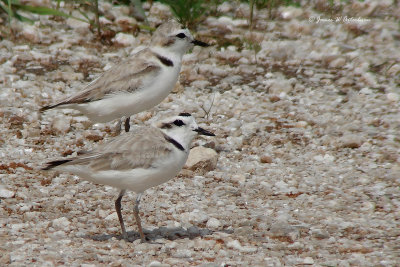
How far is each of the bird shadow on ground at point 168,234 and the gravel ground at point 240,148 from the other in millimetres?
15

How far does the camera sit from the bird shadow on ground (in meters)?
5.46

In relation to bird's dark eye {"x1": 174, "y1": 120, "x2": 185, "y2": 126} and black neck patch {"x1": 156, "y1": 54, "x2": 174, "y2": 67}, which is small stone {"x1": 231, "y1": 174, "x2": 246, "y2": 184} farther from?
black neck patch {"x1": 156, "y1": 54, "x2": 174, "y2": 67}

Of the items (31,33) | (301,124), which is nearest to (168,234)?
(301,124)

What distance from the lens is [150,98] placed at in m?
6.88

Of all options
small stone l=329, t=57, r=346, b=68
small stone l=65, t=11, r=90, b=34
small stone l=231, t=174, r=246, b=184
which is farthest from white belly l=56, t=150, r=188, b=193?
small stone l=65, t=11, r=90, b=34

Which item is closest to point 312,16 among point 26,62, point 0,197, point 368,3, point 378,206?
point 368,3

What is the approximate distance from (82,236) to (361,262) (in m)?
2.12

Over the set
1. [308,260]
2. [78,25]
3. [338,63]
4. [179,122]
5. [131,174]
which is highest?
[78,25]

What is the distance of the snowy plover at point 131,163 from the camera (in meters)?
5.25

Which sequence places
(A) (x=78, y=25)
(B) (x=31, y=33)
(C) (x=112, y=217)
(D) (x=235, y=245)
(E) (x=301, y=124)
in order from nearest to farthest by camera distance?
(D) (x=235, y=245)
(C) (x=112, y=217)
(E) (x=301, y=124)
(B) (x=31, y=33)
(A) (x=78, y=25)

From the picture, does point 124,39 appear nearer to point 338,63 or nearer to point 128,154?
point 338,63

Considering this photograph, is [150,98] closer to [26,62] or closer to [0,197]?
[0,197]

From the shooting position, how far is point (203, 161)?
6707mm

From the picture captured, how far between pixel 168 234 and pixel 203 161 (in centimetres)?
133
